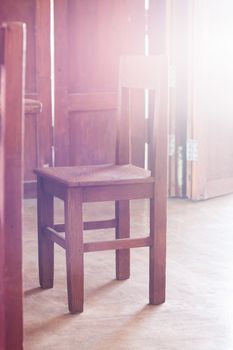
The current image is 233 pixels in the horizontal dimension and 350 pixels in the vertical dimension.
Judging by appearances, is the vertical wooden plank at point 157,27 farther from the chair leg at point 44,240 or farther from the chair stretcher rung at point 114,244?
the chair stretcher rung at point 114,244

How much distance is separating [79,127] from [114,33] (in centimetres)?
65

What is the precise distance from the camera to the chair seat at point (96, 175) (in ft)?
8.01

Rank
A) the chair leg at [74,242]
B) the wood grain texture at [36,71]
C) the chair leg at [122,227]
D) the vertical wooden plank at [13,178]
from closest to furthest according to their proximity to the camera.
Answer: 1. the vertical wooden plank at [13,178]
2. the chair leg at [74,242]
3. the chair leg at [122,227]
4. the wood grain texture at [36,71]

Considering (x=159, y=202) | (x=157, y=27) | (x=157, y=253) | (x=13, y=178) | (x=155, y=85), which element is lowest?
(x=157, y=253)

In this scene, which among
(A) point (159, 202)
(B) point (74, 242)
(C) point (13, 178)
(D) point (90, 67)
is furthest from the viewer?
(D) point (90, 67)

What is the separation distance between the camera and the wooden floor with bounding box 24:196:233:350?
2283mm

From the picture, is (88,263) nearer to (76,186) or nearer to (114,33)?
(76,186)

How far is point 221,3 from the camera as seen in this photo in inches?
176

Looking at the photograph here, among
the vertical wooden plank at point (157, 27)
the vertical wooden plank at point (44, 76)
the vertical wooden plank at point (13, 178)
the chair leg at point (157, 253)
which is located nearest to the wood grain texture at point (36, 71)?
the vertical wooden plank at point (44, 76)

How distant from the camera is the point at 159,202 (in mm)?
2557

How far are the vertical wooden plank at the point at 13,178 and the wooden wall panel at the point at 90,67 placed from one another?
123 inches

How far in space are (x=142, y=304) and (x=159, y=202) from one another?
1.26 feet

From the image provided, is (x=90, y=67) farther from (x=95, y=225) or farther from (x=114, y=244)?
(x=114, y=244)

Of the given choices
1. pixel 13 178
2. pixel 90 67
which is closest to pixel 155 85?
pixel 13 178
